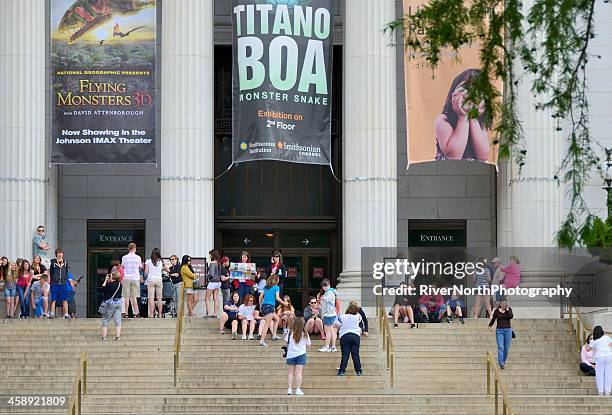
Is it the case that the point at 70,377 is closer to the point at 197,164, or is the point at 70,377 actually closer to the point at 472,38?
the point at 197,164

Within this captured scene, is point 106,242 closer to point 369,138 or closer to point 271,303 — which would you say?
point 369,138

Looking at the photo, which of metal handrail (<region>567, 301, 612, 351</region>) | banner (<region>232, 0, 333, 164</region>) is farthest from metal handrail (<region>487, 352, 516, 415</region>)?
banner (<region>232, 0, 333, 164</region>)

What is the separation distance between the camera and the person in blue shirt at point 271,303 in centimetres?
3500

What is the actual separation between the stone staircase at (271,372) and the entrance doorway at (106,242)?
31.0 ft

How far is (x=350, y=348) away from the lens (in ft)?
107

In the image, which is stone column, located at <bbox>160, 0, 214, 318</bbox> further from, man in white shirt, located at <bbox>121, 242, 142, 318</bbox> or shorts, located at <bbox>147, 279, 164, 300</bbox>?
man in white shirt, located at <bbox>121, 242, 142, 318</bbox>

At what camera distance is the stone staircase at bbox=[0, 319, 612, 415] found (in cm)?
3050

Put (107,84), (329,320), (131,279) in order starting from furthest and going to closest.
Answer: (107,84) < (131,279) < (329,320)

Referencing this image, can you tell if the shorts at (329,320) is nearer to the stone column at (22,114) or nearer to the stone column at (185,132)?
the stone column at (185,132)

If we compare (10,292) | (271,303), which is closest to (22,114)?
(10,292)

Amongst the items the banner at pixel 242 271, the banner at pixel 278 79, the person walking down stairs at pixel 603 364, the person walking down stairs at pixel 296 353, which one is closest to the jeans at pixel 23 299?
the banner at pixel 242 271

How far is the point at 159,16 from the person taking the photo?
144ft

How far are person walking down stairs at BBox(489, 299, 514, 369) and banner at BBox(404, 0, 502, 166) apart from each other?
662 centimetres

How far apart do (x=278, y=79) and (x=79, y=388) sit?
11.5m
